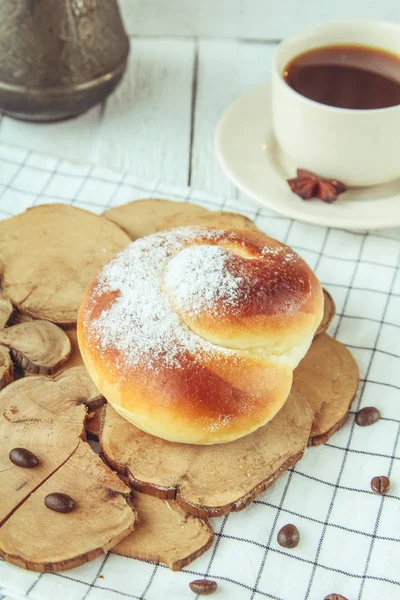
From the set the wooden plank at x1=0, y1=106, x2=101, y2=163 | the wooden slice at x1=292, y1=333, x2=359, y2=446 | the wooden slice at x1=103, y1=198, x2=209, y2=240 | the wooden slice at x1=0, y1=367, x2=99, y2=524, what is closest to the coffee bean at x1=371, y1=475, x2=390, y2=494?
the wooden slice at x1=292, y1=333, x2=359, y2=446

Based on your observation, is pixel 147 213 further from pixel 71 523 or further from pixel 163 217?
pixel 71 523

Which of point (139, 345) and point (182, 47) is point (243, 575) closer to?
point (139, 345)

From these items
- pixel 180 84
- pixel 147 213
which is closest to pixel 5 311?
pixel 147 213

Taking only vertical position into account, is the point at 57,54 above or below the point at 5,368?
above

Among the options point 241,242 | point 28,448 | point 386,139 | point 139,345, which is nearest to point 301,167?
point 386,139

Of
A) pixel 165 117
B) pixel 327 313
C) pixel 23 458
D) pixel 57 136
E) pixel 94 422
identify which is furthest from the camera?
pixel 165 117

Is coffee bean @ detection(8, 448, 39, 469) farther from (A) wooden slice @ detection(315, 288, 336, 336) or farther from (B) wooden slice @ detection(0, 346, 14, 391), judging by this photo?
(A) wooden slice @ detection(315, 288, 336, 336)

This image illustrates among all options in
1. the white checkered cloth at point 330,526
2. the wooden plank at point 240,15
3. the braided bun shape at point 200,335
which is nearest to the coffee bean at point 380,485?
the white checkered cloth at point 330,526
